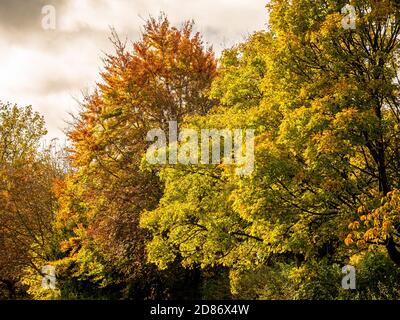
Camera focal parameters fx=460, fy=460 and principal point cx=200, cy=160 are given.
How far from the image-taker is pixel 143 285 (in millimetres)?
22859

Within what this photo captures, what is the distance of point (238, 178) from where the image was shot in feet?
40.5

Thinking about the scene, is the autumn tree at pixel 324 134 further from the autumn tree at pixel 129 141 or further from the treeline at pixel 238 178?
the autumn tree at pixel 129 141

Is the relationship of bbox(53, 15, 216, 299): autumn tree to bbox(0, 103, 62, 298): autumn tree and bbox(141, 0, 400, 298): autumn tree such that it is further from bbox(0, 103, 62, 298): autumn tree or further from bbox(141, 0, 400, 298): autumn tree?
bbox(141, 0, 400, 298): autumn tree

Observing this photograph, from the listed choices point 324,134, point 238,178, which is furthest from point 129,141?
point 324,134

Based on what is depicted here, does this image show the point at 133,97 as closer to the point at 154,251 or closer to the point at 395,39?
the point at 154,251

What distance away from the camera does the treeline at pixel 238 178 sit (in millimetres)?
11609

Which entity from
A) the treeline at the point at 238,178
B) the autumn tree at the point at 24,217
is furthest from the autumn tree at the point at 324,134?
the autumn tree at the point at 24,217

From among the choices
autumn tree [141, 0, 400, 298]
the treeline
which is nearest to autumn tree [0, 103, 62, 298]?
the treeline

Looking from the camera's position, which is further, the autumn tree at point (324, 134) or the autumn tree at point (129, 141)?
the autumn tree at point (129, 141)

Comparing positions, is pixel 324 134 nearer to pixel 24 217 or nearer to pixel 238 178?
pixel 238 178

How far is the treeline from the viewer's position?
11609 mm
